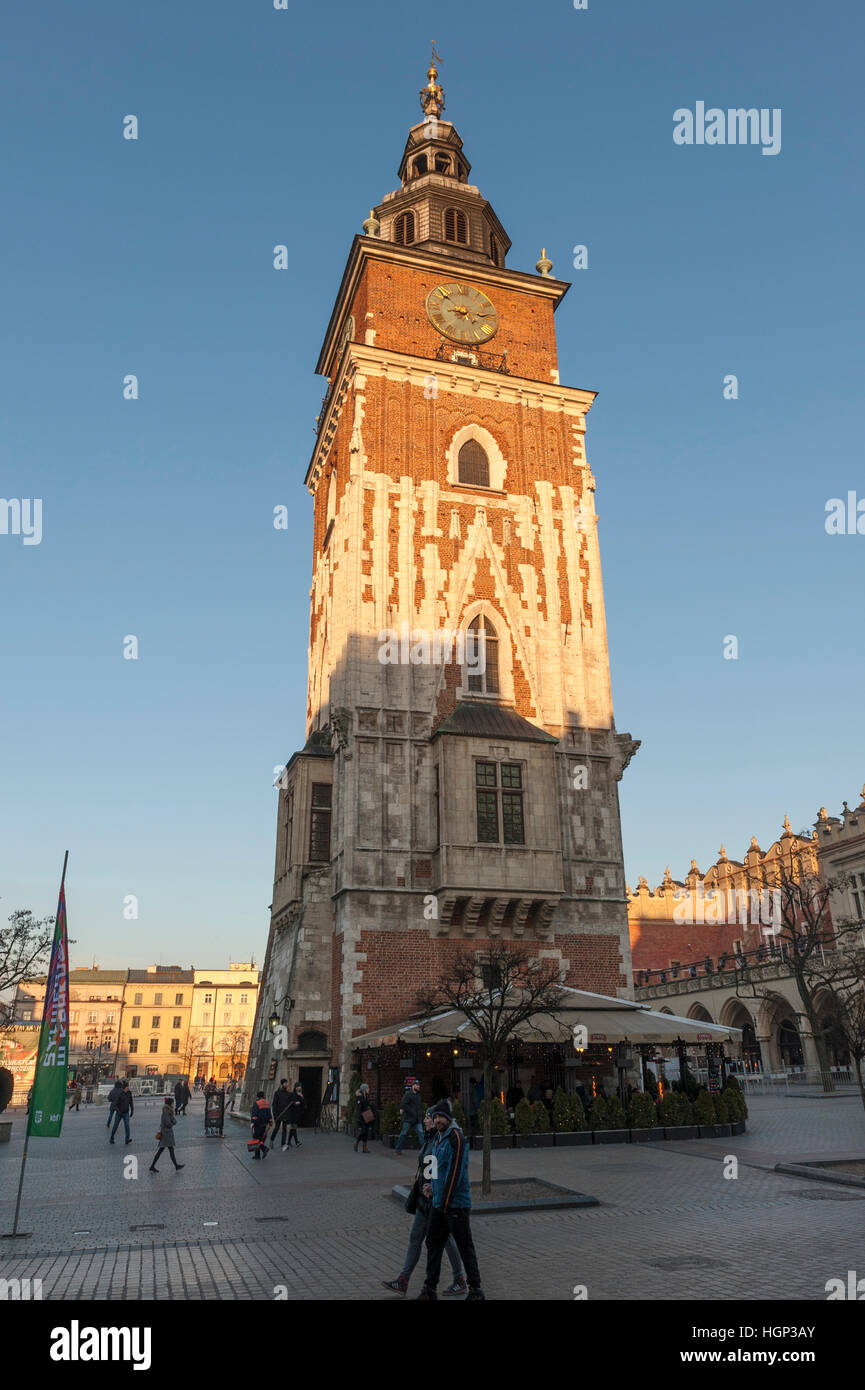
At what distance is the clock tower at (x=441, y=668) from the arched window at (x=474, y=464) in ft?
0.29

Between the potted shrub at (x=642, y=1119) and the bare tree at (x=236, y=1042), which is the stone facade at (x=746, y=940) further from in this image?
the bare tree at (x=236, y=1042)

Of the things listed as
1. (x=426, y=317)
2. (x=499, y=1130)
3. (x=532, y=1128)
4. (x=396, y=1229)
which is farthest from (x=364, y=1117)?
(x=426, y=317)

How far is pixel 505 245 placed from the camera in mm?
45812

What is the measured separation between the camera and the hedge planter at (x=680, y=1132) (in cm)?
2339

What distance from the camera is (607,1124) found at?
23297mm

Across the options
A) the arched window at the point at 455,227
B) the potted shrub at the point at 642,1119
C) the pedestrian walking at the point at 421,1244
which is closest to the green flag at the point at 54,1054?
the pedestrian walking at the point at 421,1244

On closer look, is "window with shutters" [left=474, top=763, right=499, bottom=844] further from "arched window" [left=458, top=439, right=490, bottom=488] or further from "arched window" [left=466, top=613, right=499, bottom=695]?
"arched window" [left=458, top=439, right=490, bottom=488]

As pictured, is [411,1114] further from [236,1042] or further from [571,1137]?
[236,1042]

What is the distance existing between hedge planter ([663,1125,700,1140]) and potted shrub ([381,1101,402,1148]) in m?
6.49

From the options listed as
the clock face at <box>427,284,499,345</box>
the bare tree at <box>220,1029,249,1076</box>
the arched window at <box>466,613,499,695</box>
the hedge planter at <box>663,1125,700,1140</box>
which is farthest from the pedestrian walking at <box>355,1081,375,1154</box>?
the bare tree at <box>220,1029,249,1076</box>

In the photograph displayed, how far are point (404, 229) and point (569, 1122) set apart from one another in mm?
37664

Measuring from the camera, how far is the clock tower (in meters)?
31.0

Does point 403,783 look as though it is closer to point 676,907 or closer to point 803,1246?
point 803,1246
